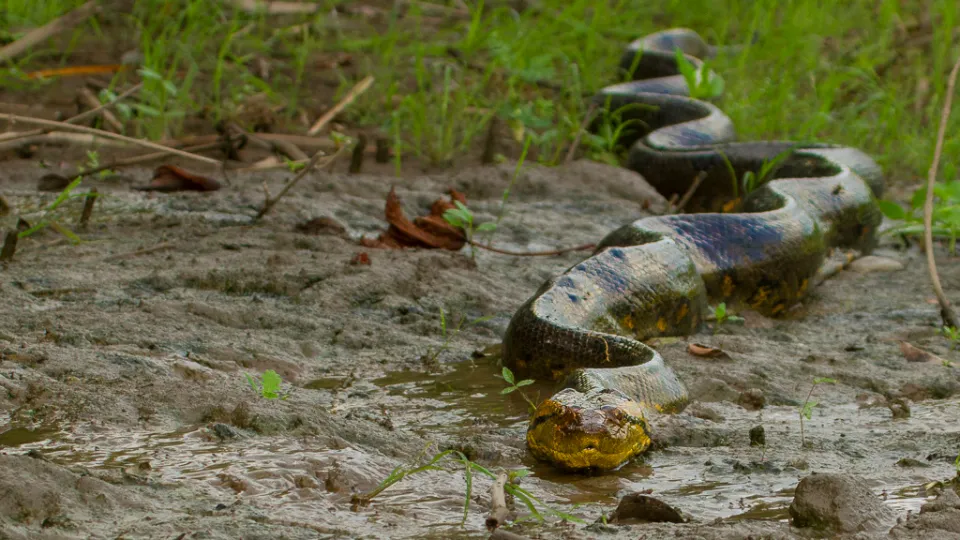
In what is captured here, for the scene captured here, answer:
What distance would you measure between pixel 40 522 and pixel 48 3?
583 cm

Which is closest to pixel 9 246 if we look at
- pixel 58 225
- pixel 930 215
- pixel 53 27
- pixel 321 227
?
pixel 58 225

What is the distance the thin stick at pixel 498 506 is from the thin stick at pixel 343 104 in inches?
175

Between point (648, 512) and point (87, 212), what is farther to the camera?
point (87, 212)

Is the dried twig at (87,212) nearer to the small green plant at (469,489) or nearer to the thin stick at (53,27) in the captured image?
the thin stick at (53,27)

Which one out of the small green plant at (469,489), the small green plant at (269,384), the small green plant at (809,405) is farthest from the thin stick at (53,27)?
the small green plant at (809,405)

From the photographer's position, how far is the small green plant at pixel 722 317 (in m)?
4.32

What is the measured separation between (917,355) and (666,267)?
1.05 meters

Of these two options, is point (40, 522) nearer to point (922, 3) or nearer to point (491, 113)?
point (491, 113)

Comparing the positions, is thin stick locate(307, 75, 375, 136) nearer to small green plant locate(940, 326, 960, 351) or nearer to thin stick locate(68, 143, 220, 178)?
thin stick locate(68, 143, 220, 178)

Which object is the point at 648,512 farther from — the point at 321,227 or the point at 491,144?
the point at 491,144

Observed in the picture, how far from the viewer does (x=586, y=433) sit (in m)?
2.76

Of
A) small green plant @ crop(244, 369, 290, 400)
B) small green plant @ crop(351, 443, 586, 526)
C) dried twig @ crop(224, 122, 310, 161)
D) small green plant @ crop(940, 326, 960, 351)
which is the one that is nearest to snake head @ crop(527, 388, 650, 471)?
small green plant @ crop(351, 443, 586, 526)

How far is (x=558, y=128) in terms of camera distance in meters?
6.88

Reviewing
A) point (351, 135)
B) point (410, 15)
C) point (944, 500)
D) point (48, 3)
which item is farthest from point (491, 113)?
point (944, 500)
